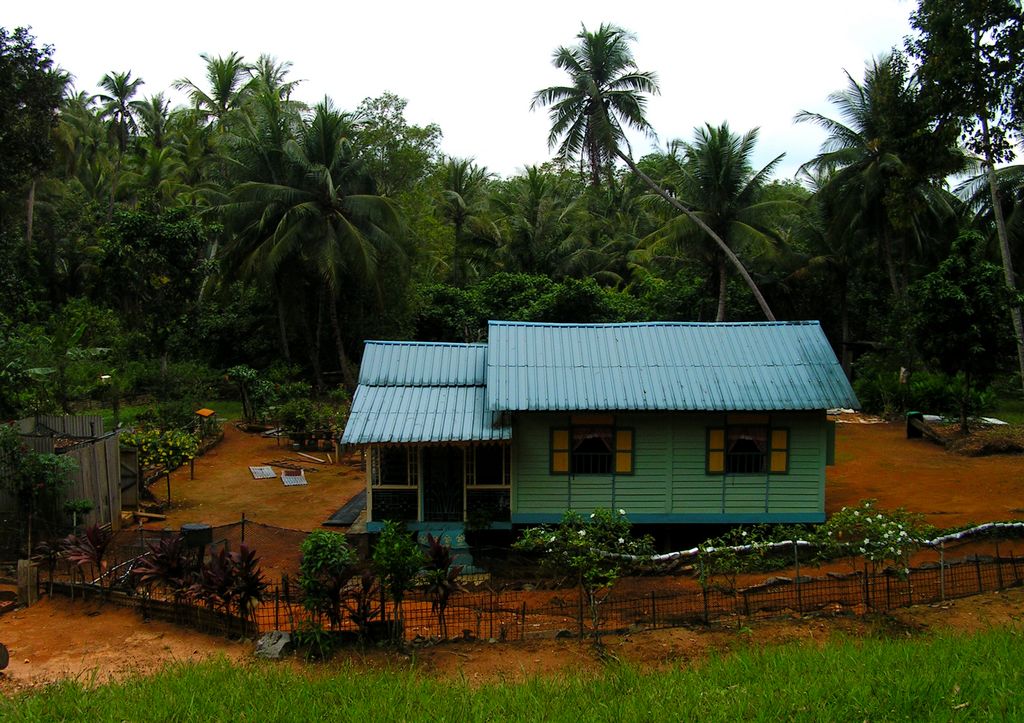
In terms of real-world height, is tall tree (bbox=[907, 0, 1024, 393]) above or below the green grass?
above

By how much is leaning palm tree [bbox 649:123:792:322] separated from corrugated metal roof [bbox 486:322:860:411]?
13.8 m

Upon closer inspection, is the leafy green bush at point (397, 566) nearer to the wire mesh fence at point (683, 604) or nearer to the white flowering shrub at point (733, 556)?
the wire mesh fence at point (683, 604)

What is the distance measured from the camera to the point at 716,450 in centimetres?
1523

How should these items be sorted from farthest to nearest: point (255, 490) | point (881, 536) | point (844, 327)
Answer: point (844, 327) → point (255, 490) → point (881, 536)

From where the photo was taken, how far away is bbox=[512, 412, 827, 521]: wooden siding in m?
15.1

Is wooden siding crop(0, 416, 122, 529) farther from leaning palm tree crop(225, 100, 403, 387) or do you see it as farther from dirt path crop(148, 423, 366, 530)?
leaning palm tree crop(225, 100, 403, 387)

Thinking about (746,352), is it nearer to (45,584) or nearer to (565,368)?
(565,368)

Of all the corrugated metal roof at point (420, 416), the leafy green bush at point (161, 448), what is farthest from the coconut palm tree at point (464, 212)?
the corrugated metal roof at point (420, 416)

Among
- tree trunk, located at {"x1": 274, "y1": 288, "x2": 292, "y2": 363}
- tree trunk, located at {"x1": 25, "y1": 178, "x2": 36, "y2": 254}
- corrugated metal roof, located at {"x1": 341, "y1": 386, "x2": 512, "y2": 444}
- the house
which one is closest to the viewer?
corrugated metal roof, located at {"x1": 341, "y1": 386, "x2": 512, "y2": 444}

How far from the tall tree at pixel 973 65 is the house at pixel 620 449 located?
21.9 ft

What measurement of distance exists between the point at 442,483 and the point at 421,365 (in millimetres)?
2570

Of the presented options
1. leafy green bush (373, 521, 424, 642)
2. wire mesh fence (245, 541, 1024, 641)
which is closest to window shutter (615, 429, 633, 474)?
wire mesh fence (245, 541, 1024, 641)

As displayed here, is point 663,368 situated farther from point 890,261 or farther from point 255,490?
point 890,261

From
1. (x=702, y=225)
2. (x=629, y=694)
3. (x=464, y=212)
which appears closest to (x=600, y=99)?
(x=702, y=225)
